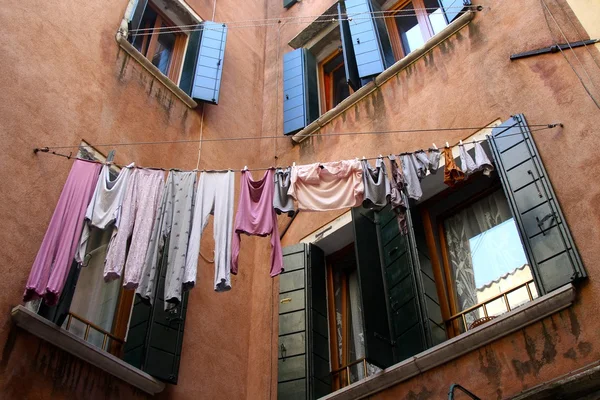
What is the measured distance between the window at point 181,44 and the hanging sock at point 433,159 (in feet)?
12.9

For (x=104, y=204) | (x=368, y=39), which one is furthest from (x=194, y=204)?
(x=368, y=39)

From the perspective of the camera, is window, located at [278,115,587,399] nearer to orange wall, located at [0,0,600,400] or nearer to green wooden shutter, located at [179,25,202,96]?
orange wall, located at [0,0,600,400]

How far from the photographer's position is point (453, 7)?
8.26 meters

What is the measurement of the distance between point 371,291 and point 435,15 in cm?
440

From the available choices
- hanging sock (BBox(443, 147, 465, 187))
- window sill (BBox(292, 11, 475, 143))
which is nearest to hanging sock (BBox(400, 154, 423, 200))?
hanging sock (BBox(443, 147, 465, 187))

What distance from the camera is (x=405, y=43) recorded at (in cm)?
930

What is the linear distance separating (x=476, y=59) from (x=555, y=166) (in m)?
2.12

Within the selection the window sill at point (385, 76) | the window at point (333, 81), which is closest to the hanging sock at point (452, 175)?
the window sill at point (385, 76)

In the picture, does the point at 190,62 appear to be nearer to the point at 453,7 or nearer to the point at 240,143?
the point at 240,143

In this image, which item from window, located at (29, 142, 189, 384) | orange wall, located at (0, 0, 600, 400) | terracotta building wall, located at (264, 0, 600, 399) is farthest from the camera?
window, located at (29, 142, 189, 384)

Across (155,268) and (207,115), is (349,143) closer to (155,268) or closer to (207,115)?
(207,115)

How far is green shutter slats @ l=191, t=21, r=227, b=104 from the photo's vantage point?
913cm

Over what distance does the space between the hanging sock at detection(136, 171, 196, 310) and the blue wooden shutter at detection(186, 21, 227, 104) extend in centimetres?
310

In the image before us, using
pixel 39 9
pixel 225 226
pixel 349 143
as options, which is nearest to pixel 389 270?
pixel 225 226
